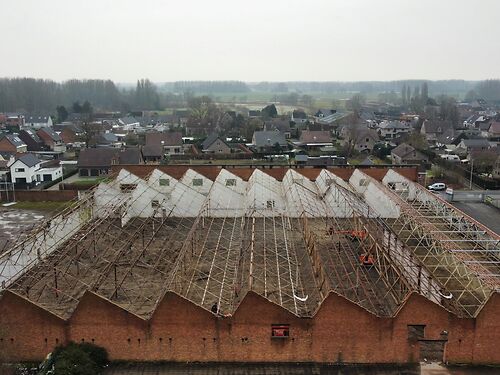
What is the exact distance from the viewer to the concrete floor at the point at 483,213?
32306 mm

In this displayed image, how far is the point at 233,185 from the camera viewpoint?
3447cm

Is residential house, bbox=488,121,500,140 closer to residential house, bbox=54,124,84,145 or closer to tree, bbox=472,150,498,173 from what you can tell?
tree, bbox=472,150,498,173

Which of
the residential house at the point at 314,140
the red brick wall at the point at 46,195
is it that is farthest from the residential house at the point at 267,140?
the red brick wall at the point at 46,195

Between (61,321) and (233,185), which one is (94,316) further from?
(233,185)

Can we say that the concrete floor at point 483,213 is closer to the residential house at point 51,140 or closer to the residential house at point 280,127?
the residential house at point 280,127

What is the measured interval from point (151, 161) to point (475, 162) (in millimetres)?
34401

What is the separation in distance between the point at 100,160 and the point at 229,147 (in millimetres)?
18088

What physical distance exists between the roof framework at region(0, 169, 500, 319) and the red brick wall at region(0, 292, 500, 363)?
31.6 inches

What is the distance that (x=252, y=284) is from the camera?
1861 centimetres

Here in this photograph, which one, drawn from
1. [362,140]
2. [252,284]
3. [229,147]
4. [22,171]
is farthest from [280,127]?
Result: [252,284]

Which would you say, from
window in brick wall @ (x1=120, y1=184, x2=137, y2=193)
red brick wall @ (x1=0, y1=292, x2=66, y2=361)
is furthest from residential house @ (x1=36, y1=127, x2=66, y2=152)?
red brick wall @ (x1=0, y1=292, x2=66, y2=361)

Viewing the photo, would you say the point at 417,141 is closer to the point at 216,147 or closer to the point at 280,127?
the point at 280,127

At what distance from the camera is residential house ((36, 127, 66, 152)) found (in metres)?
68.0

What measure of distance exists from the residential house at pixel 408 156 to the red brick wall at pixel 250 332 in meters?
38.9
